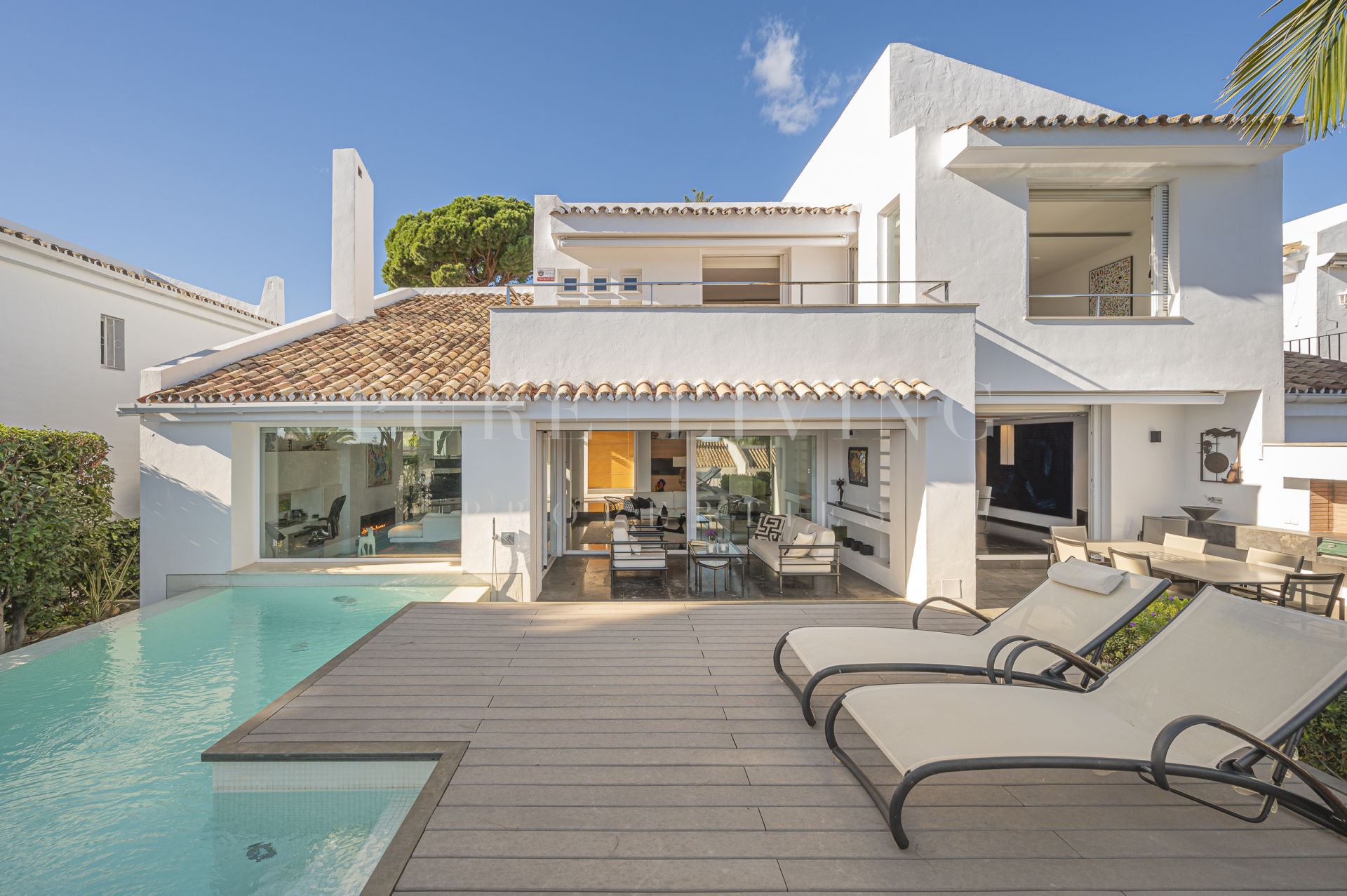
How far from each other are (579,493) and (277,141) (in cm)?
1535

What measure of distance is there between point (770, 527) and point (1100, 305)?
839 centimetres

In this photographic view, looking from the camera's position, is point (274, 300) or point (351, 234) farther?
point (274, 300)

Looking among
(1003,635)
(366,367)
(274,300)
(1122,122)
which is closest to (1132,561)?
(1003,635)

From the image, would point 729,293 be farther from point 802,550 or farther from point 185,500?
point 185,500

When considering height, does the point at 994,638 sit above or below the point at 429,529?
below

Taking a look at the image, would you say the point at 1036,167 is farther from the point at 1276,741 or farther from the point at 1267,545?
the point at 1276,741

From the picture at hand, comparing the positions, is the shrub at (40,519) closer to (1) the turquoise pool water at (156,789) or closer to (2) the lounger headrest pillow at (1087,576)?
(1) the turquoise pool water at (156,789)

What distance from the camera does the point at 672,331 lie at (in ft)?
31.9

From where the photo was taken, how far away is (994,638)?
5.08 m

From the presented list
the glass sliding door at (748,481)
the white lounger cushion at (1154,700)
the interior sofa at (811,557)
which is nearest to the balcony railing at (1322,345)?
the glass sliding door at (748,481)

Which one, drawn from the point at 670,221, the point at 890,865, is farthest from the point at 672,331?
the point at 890,865

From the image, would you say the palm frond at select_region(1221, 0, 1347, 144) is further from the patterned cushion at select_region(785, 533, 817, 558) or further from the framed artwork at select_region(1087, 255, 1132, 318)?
the framed artwork at select_region(1087, 255, 1132, 318)

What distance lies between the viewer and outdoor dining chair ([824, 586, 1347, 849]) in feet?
9.43

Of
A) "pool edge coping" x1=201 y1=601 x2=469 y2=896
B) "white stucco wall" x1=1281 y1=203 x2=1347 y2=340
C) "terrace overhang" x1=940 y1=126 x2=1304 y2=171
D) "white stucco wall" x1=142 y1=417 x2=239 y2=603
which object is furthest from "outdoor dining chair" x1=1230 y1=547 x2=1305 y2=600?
"white stucco wall" x1=1281 y1=203 x2=1347 y2=340
